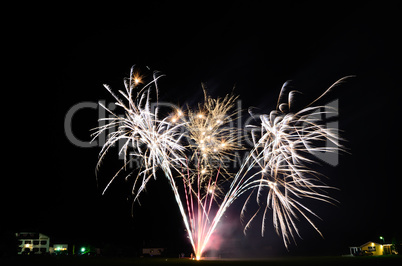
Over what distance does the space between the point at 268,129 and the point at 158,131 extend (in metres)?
7.01

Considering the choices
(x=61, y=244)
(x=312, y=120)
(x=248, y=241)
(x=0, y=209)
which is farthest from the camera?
(x=61, y=244)

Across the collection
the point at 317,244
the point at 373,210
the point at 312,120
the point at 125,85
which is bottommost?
the point at 317,244

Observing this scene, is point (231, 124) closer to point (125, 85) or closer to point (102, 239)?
point (125, 85)

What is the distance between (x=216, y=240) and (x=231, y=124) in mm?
29561

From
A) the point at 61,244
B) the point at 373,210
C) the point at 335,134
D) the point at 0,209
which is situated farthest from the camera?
the point at 373,210

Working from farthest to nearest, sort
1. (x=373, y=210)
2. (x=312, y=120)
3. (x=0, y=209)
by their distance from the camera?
(x=373, y=210)
(x=0, y=209)
(x=312, y=120)

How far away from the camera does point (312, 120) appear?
63.8 feet

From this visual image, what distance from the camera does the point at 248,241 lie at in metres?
53.1

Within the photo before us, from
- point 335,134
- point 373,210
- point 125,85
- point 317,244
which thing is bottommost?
point 317,244

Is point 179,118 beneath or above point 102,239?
above

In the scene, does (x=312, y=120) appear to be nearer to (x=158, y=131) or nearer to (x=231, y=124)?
(x=231, y=124)

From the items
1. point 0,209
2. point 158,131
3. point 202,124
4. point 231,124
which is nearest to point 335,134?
point 231,124

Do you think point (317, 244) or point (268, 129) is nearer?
point (268, 129)

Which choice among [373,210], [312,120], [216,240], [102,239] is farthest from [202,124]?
[373,210]
